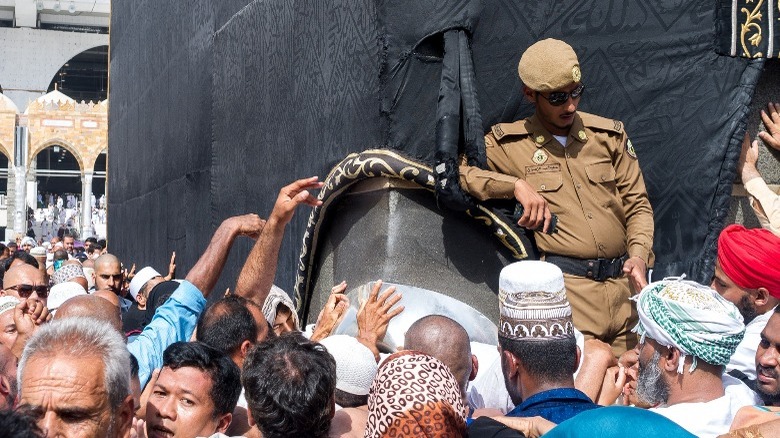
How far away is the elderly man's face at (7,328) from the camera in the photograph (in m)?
4.41

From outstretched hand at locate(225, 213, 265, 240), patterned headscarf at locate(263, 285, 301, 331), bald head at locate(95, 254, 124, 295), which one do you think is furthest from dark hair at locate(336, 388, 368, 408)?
bald head at locate(95, 254, 124, 295)

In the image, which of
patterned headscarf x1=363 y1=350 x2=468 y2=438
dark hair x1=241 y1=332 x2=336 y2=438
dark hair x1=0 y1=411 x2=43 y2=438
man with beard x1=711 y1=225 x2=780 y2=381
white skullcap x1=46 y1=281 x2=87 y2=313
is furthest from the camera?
white skullcap x1=46 y1=281 x2=87 y2=313

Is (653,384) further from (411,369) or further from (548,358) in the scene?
(411,369)

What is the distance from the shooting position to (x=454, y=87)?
3914 millimetres

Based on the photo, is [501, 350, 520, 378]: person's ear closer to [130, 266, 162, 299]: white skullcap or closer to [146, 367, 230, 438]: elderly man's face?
[146, 367, 230, 438]: elderly man's face

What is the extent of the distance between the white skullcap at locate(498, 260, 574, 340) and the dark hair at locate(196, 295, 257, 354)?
1.00 meters

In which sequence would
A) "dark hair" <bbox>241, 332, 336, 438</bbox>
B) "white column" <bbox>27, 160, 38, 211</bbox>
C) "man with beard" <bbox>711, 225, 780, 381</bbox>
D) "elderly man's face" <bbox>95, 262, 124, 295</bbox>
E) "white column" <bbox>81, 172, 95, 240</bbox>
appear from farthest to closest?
"white column" <bbox>27, 160, 38, 211</bbox> < "white column" <bbox>81, 172, 95, 240</bbox> < "elderly man's face" <bbox>95, 262, 124, 295</bbox> < "man with beard" <bbox>711, 225, 780, 381</bbox> < "dark hair" <bbox>241, 332, 336, 438</bbox>

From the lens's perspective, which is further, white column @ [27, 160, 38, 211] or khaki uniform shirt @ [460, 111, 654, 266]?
white column @ [27, 160, 38, 211]

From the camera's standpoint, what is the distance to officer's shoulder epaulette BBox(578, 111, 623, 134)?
3.93 m

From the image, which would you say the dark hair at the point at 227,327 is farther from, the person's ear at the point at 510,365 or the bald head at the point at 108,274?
the bald head at the point at 108,274

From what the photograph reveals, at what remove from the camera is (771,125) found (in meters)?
4.41

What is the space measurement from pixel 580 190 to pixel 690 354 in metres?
1.29

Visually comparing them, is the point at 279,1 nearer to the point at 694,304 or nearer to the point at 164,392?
the point at 164,392

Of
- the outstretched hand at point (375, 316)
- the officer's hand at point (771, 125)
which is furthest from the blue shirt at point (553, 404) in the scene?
the officer's hand at point (771, 125)
